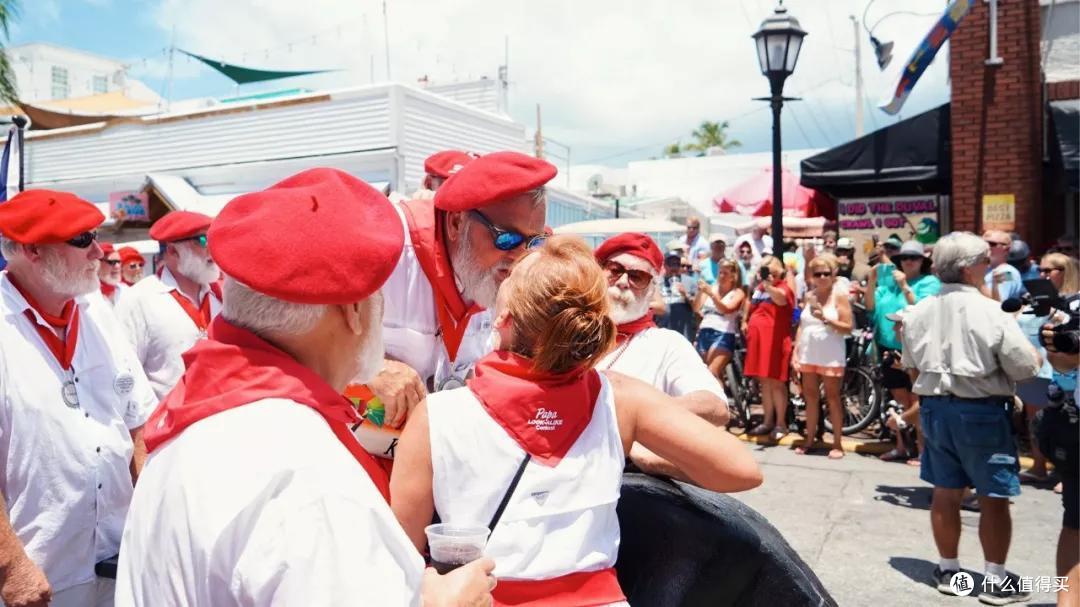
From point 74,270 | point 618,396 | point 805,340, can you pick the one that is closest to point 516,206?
point 618,396

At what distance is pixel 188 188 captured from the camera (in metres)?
17.5

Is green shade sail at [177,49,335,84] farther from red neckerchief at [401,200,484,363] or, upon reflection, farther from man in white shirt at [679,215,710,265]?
red neckerchief at [401,200,484,363]

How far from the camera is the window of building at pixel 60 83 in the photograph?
158 ft

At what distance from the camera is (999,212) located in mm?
10820

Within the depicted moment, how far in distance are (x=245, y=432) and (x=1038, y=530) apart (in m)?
6.65

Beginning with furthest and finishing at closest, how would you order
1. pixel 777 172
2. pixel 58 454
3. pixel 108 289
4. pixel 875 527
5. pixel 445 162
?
pixel 777 172
pixel 108 289
pixel 875 527
pixel 445 162
pixel 58 454

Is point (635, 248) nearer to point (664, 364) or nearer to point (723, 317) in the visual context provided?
point (664, 364)

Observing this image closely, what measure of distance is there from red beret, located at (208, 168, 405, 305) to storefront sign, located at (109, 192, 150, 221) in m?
18.5

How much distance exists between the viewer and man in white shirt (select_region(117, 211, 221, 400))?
4906 mm

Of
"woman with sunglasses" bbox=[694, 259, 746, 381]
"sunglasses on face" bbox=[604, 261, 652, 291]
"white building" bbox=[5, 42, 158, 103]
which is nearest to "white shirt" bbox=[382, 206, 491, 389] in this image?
"sunglasses on face" bbox=[604, 261, 652, 291]

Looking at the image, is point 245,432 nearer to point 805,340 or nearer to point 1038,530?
point 1038,530

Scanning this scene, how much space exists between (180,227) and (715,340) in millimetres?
6077

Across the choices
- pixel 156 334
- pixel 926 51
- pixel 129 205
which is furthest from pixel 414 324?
pixel 129 205

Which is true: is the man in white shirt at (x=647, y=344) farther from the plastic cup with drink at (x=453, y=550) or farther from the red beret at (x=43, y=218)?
the red beret at (x=43, y=218)
